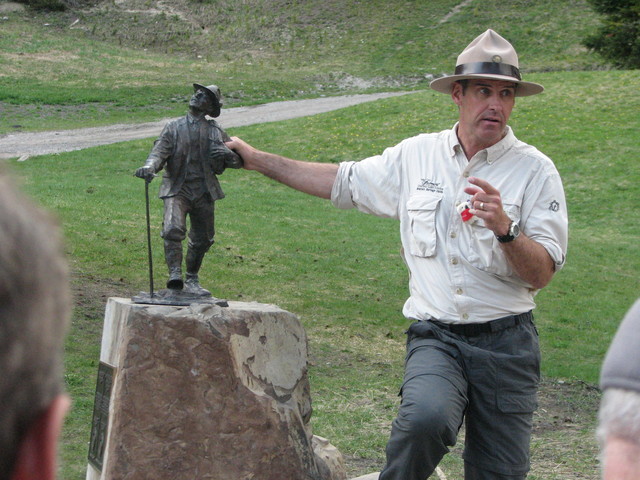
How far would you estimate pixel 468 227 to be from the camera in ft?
13.3

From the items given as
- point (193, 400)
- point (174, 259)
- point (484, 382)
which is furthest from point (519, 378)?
point (174, 259)

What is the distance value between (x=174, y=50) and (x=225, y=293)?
77.7 ft

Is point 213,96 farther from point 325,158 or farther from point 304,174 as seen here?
point 325,158

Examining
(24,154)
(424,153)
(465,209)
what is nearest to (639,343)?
(465,209)

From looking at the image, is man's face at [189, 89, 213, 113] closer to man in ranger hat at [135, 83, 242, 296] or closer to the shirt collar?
man in ranger hat at [135, 83, 242, 296]

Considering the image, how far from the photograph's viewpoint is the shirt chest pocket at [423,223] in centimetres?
408

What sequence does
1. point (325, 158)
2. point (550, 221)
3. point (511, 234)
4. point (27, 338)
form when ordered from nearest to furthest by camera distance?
point (27, 338)
point (511, 234)
point (550, 221)
point (325, 158)

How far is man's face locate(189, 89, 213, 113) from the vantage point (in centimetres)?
516

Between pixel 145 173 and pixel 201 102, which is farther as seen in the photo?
pixel 201 102

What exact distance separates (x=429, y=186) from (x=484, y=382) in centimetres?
93

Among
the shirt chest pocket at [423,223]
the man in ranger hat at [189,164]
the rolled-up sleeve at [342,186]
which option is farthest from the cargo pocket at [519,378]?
the man in ranger hat at [189,164]

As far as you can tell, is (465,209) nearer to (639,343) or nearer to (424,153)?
(424,153)

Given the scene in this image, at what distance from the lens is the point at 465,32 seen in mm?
32094

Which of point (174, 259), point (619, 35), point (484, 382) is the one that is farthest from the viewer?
point (619, 35)
